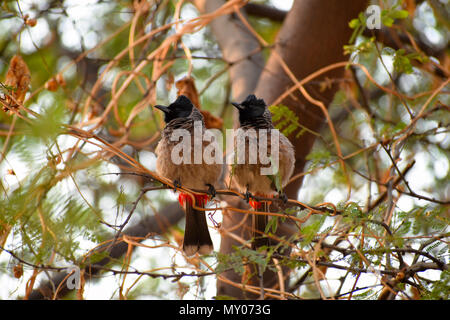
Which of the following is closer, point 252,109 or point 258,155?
point 258,155

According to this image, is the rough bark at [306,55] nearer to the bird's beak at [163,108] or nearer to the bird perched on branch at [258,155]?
the bird perched on branch at [258,155]

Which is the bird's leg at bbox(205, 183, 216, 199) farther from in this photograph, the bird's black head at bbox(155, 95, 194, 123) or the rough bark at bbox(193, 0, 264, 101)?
the rough bark at bbox(193, 0, 264, 101)

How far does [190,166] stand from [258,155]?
47cm

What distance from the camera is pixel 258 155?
315 centimetres

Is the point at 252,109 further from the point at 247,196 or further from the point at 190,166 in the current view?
the point at 247,196

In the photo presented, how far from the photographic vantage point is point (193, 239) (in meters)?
3.14

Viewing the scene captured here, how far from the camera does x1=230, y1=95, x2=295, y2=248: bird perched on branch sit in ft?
10.3

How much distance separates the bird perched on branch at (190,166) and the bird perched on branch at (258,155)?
0.69ft

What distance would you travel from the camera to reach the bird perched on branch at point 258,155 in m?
3.13

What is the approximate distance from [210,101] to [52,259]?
10.3 feet

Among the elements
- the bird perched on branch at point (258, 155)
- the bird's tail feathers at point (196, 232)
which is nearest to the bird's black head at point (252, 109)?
the bird perched on branch at point (258, 155)

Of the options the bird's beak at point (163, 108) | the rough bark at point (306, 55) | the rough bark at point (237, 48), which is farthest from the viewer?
the rough bark at point (237, 48)

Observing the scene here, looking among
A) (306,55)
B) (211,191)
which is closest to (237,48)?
(306,55)
